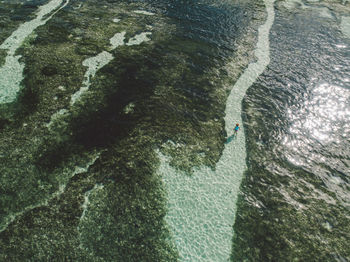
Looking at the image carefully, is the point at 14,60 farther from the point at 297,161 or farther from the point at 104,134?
the point at 297,161

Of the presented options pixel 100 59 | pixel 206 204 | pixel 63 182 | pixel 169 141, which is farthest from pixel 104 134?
pixel 100 59

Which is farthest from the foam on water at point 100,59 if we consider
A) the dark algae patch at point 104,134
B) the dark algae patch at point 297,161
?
the dark algae patch at point 297,161

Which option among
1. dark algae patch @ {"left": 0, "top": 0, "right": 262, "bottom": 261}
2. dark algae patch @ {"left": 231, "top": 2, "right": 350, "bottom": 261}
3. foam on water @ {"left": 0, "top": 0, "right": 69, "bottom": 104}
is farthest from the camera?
foam on water @ {"left": 0, "top": 0, "right": 69, "bottom": 104}

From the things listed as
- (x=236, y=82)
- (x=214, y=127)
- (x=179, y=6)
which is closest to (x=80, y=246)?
(x=214, y=127)

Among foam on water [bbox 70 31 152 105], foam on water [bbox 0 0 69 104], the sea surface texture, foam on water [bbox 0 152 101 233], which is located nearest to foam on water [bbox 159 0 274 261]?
the sea surface texture

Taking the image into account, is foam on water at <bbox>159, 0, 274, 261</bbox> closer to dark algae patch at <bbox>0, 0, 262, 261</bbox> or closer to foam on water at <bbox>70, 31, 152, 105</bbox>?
dark algae patch at <bbox>0, 0, 262, 261</bbox>
